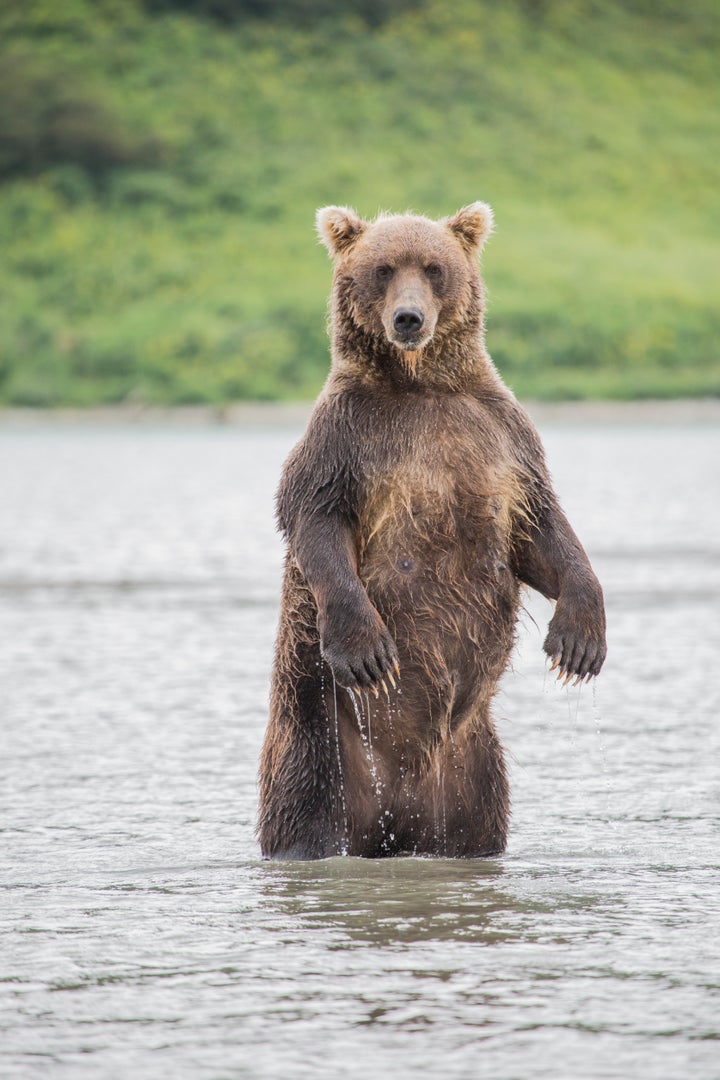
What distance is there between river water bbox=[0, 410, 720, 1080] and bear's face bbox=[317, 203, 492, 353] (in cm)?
117

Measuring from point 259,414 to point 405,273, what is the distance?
2309 inches

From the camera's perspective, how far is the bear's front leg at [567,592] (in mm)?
Result: 5660

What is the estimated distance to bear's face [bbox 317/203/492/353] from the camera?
5.52m

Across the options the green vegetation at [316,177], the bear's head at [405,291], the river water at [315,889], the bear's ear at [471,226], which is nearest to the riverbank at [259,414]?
the green vegetation at [316,177]

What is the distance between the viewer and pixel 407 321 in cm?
544

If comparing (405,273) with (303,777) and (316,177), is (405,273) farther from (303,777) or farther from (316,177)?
(316,177)

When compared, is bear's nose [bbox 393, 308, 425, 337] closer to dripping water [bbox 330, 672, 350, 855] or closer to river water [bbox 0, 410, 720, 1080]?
dripping water [bbox 330, 672, 350, 855]

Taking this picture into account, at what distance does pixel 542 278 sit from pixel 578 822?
2789 inches

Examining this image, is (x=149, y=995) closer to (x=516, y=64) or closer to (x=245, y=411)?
(x=245, y=411)

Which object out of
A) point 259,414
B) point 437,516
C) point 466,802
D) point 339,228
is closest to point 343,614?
point 437,516

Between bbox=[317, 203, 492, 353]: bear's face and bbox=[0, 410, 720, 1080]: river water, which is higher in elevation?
bbox=[317, 203, 492, 353]: bear's face

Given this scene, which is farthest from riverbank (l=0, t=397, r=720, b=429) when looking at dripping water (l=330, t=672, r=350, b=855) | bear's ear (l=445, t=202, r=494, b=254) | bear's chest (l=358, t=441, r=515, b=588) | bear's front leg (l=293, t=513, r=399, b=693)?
bear's front leg (l=293, t=513, r=399, b=693)

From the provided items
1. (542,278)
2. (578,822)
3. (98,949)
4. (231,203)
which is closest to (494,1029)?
(98,949)

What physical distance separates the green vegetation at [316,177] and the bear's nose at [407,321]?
6162cm
